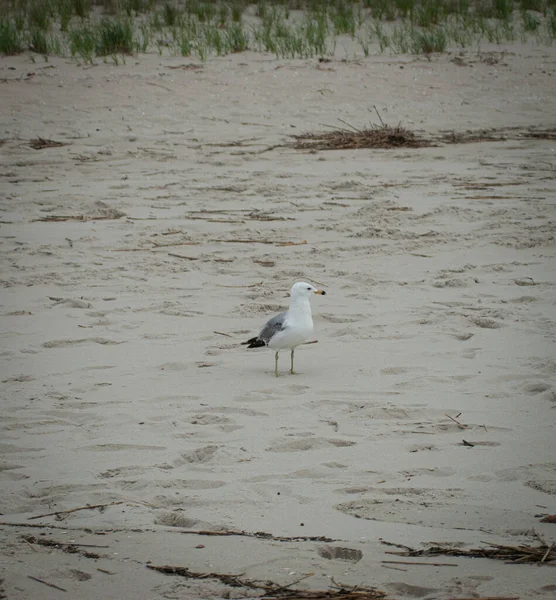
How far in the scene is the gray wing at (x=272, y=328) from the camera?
485 cm

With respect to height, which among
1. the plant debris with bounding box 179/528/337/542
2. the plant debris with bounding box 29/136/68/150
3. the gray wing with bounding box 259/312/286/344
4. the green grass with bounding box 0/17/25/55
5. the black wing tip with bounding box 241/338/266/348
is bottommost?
the plant debris with bounding box 179/528/337/542

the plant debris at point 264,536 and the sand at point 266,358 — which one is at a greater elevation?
the sand at point 266,358

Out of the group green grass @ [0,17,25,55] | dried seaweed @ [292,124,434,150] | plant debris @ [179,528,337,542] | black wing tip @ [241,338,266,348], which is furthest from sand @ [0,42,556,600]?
green grass @ [0,17,25,55]

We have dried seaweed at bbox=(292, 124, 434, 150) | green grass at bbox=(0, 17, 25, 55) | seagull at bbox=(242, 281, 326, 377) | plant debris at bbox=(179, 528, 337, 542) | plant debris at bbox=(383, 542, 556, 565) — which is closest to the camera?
plant debris at bbox=(383, 542, 556, 565)

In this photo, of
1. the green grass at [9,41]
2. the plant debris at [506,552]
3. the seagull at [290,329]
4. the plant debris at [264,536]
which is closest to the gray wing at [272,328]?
the seagull at [290,329]

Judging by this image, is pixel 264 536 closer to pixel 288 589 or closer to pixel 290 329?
pixel 288 589

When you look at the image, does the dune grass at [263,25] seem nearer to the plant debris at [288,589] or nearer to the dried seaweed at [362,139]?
the dried seaweed at [362,139]

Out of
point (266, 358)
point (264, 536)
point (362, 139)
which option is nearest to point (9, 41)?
point (362, 139)

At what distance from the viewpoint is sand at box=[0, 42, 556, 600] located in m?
3.06

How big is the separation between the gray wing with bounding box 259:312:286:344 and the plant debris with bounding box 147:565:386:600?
2.11m

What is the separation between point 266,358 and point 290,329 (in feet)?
1.66

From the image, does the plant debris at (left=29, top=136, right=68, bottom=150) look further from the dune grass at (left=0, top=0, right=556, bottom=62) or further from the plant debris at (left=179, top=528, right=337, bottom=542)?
the plant debris at (left=179, top=528, right=337, bottom=542)

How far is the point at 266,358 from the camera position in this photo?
17.3ft

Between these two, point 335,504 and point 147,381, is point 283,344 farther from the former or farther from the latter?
point 335,504
